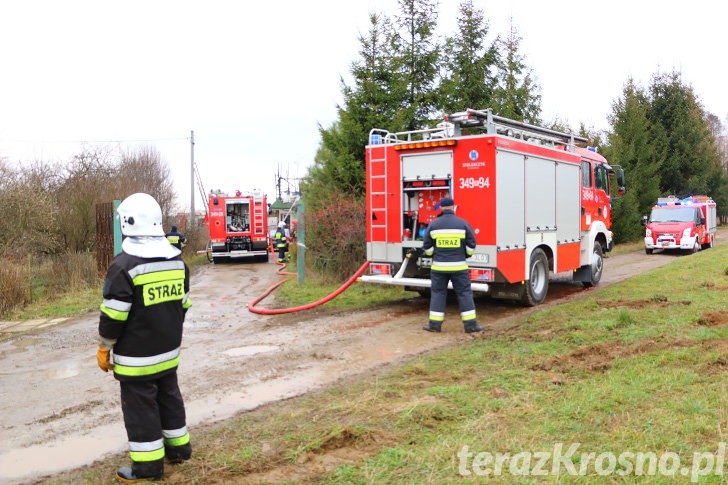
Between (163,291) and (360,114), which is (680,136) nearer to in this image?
(360,114)

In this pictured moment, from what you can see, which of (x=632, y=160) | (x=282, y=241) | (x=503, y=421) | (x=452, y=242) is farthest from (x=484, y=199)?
(x=632, y=160)

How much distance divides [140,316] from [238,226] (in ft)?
66.9

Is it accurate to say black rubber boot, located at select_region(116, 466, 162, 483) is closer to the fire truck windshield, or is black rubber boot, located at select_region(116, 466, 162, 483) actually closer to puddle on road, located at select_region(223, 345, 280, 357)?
A: puddle on road, located at select_region(223, 345, 280, 357)

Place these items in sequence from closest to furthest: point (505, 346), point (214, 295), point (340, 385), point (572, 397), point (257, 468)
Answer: point (257, 468)
point (572, 397)
point (340, 385)
point (505, 346)
point (214, 295)

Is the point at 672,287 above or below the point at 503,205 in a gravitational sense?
below

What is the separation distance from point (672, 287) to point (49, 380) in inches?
392

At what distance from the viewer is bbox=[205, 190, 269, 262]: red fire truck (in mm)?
22609

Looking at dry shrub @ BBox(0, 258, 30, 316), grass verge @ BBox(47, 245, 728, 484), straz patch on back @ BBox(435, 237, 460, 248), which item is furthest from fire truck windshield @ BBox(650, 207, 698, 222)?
dry shrub @ BBox(0, 258, 30, 316)

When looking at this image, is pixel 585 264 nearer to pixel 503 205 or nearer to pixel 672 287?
pixel 672 287

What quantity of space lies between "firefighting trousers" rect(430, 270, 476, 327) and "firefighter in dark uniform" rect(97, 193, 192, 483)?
4.76 meters

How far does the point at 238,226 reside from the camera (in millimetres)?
23688

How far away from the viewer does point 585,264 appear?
12180mm

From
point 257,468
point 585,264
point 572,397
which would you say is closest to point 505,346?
point 572,397

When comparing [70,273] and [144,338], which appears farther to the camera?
[70,273]
